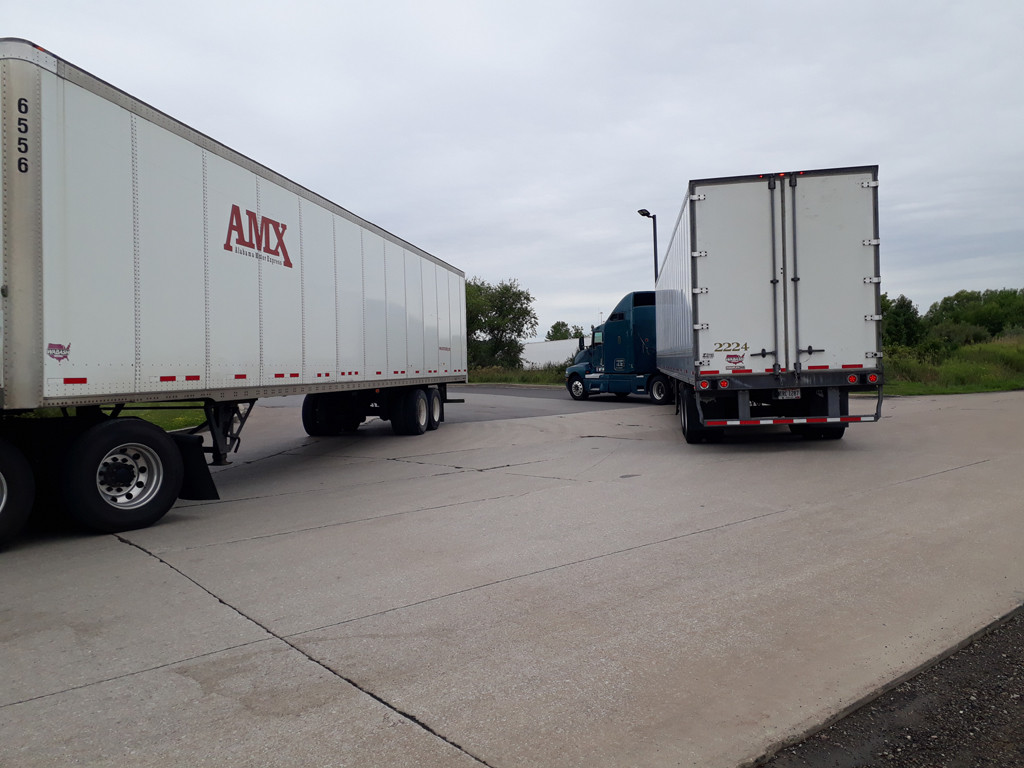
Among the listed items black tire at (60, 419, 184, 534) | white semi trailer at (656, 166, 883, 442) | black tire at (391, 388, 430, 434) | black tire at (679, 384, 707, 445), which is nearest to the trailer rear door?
white semi trailer at (656, 166, 883, 442)

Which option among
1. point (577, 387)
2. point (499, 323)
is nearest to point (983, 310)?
point (499, 323)

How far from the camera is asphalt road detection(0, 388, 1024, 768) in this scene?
3264mm

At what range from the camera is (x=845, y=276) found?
455 inches

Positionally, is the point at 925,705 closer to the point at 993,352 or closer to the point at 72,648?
the point at 72,648

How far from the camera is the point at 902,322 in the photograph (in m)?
59.2

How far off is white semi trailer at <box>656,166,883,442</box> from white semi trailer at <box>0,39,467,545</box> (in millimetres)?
5873

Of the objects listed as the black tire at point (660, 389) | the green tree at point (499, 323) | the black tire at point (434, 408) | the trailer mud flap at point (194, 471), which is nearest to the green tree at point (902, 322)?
the green tree at point (499, 323)

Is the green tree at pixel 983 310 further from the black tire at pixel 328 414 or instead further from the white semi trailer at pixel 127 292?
the white semi trailer at pixel 127 292

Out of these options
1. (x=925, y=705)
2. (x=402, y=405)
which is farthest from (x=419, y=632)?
(x=402, y=405)

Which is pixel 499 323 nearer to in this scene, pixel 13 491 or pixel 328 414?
pixel 328 414

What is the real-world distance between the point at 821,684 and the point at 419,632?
2145 mm

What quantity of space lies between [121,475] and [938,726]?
270 inches

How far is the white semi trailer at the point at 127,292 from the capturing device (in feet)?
21.0

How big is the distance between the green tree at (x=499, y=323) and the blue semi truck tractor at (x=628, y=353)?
38.8 m
